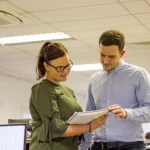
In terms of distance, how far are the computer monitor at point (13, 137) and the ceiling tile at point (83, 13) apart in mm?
2036

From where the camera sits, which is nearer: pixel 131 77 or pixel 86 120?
pixel 86 120

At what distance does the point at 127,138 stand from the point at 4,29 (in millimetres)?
3236

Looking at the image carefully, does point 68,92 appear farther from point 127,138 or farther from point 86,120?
point 127,138

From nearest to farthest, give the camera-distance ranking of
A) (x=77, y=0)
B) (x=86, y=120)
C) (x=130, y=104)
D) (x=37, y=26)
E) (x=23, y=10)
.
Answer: (x=86, y=120) < (x=130, y=104) < (x=77, y=0) < (x=23, y=10) < (x=37, y=26)

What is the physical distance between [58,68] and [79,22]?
103 inches

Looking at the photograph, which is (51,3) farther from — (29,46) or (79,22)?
(29,46)

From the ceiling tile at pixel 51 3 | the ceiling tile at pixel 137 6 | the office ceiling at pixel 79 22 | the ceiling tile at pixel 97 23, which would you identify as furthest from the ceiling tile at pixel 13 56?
the ceiling tile at pixel 137 6

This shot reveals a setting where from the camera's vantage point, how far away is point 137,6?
3895 mm

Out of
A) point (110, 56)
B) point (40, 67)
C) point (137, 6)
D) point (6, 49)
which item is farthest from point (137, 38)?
point (40, 67)

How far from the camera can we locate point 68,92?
6.49 ft

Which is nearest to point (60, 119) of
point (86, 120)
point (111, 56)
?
point (86, 120)

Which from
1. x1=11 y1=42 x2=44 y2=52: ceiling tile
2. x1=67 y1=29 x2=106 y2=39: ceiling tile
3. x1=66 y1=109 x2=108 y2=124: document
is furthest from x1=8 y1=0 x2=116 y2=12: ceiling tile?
x1=66 y1=109 x2=108 y2=124: document

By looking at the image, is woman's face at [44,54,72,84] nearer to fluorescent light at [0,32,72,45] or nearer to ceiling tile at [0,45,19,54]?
fluorescent light at [0,32,72,45]

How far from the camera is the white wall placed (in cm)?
854
